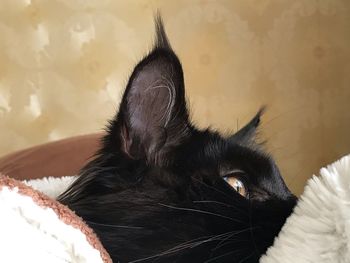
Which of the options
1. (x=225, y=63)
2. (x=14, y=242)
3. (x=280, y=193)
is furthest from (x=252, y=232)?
(x=225, y=63)

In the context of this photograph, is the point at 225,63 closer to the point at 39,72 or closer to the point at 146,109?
the point at 39,72

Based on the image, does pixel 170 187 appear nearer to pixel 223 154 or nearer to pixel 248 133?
pixel 223 154

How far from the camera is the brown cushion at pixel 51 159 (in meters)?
1.42

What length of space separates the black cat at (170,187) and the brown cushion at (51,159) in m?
0.61

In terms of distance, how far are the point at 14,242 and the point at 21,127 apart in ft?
7.17

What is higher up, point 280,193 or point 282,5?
point 282,5

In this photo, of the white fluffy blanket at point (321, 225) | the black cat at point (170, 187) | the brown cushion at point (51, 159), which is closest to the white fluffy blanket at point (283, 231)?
the white fluffy blanket at point (321, 225)

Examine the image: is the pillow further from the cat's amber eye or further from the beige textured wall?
the beige textured wall

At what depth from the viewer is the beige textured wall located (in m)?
2.47

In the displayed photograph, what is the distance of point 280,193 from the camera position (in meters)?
0.81

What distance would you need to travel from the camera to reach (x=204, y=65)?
2.56 meters

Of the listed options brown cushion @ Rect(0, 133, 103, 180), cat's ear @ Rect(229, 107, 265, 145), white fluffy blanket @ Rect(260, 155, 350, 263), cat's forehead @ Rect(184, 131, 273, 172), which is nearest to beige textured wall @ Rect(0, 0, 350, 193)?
brown cushion @ Rect(0, 133, 103, 180)

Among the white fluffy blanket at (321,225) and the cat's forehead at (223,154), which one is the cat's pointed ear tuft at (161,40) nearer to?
the cat's forehead at (223,154)

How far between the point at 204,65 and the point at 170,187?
1.88m
